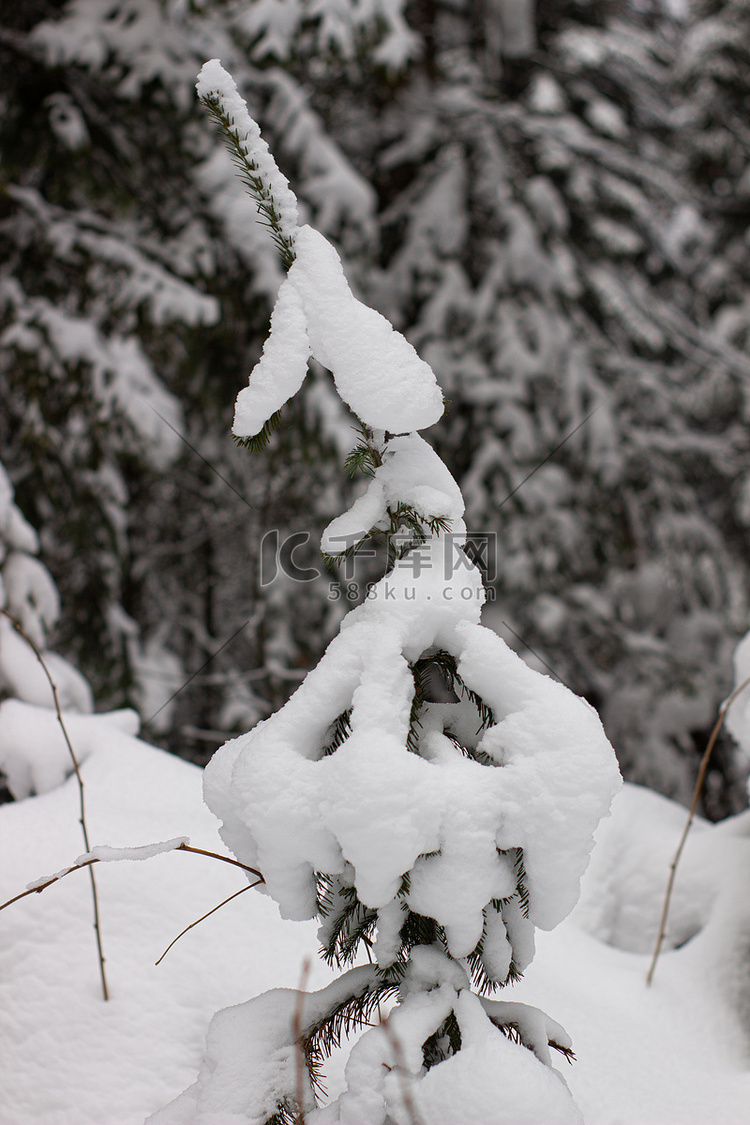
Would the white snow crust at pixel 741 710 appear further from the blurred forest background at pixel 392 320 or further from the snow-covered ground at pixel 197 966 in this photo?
the blurred forest background at pixel 392 320

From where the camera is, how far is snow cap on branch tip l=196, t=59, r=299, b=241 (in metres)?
1.05

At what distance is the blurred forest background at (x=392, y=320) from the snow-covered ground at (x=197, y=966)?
891 mm

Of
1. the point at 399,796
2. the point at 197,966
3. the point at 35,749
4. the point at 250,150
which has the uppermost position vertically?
the point at 250,150

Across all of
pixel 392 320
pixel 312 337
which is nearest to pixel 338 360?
pixel 312 337

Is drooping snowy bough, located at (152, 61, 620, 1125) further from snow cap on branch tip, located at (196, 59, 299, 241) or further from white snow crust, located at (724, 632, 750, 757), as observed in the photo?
white snow crust, located at (724, 632, 750, 757)

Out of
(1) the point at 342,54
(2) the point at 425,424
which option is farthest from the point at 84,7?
(2) the point at 425,424

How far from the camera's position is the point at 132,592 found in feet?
19.4

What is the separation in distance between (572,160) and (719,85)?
417cm

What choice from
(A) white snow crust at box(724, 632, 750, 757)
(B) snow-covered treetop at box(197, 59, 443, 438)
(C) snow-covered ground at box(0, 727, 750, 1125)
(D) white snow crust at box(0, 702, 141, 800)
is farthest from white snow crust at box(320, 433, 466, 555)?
(D) white snow crust at box(0, 702, 141, 800)

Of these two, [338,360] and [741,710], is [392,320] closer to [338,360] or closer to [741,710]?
[741,710]

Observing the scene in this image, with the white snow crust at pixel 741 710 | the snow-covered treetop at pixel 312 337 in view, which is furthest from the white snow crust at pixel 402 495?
the white snow crust at pixel 741 710

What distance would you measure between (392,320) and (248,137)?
15.9 ft

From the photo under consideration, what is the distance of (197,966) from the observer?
1648 mm

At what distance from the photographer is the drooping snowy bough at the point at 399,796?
0.94 metres
